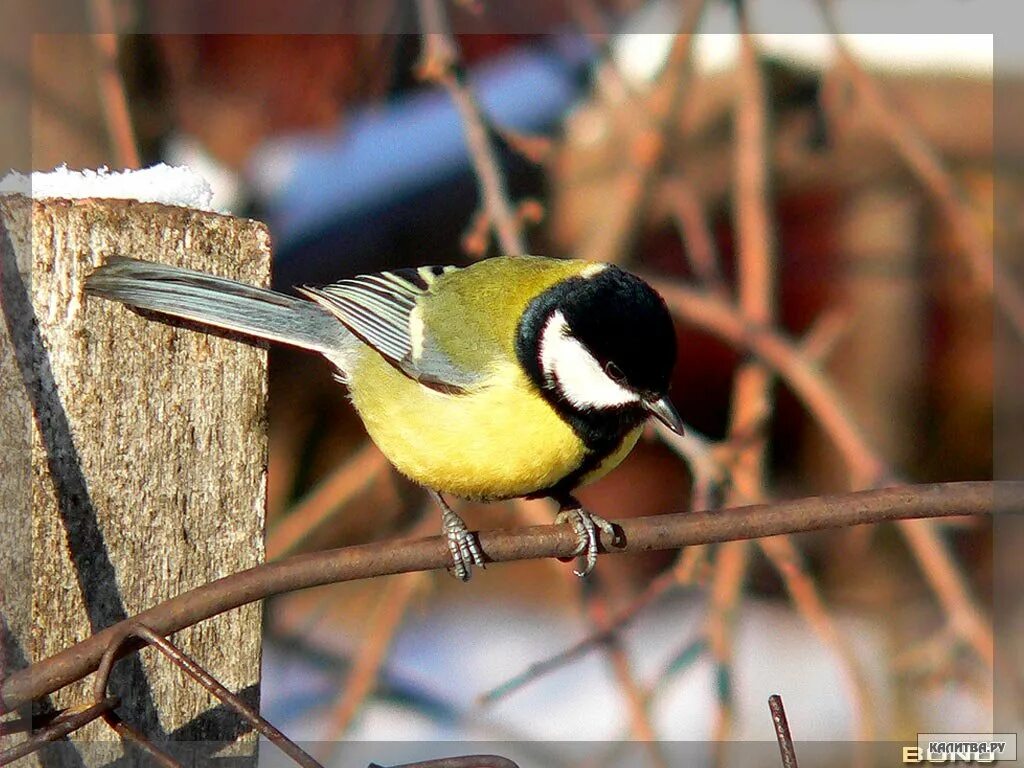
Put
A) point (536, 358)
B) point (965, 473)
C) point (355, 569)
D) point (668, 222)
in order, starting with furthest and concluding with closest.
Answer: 1. point (965, 473)
2. point (668, 222)
3. point (536, 358)
4. point (355, 569)

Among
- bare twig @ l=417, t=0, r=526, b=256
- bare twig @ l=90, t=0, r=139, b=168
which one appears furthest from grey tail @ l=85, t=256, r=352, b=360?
bare twig @ l=90, t=0, r=139, b=168

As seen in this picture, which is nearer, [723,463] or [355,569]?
[355,569]

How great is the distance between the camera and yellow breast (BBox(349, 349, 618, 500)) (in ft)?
4.34

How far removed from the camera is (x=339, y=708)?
2.13m

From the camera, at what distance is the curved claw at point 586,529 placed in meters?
1.00

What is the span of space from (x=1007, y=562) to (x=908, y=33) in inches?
63.5

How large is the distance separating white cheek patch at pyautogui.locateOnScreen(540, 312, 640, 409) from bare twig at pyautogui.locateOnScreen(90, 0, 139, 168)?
2.68 feet

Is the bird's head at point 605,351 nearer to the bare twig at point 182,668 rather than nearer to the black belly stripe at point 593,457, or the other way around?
the black belly stripe at point 593,457

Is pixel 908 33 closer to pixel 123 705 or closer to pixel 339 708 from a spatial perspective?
pixel 339 708

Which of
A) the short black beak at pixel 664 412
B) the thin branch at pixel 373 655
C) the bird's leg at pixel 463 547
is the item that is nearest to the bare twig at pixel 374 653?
the thin branch at pixel 373 655

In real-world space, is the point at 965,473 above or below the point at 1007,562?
above

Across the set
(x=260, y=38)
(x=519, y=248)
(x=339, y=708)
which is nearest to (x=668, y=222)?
(x=260, y=38)

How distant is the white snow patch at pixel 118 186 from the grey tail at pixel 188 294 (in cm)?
6

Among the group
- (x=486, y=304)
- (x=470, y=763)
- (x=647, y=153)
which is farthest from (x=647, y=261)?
(x=470, y=763)
